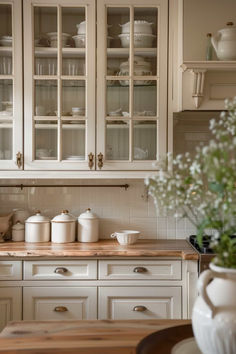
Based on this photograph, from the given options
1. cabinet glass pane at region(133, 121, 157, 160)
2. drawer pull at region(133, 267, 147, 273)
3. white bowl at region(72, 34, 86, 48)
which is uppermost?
white bowl at region(72, 34, 86, 48)

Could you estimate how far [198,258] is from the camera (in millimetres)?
2855

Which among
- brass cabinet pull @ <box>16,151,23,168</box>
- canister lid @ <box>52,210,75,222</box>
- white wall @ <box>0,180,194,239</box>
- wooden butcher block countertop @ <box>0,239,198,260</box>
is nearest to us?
wooden butcher block countertop @ <box>0,239,198,260</box>

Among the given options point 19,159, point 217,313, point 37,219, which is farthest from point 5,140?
point 217,313

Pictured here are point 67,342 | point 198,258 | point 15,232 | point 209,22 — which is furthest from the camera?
point 15,232

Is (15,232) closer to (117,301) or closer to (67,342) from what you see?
(117,301)

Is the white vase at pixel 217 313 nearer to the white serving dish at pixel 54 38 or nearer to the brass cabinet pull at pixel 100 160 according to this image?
the brass cabinet pull at pixel 100 160

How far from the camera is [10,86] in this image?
316cm

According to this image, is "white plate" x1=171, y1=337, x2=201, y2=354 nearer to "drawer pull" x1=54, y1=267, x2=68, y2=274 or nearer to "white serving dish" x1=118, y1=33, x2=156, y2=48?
"drawer pull" x1=54, y1=267, x2=68, y2=274

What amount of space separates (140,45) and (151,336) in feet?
7.19

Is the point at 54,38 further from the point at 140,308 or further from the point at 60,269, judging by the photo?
the point at 140,308

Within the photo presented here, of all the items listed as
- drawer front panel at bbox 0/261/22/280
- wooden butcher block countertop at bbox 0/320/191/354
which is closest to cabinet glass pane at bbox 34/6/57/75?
drawer front panel at bbox 0/261/22/280

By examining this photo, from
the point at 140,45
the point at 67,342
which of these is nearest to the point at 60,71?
the point at 140,45

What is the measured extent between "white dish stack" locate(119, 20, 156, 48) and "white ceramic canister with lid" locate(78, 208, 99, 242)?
3.92ft

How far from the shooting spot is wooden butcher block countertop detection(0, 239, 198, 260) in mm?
2883
